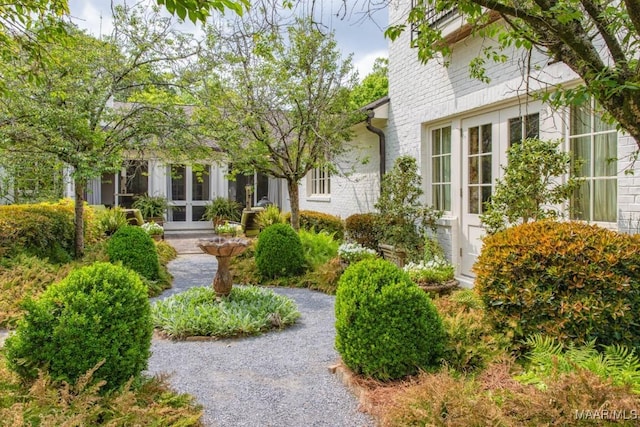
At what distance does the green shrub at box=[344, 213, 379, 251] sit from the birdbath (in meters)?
3.69

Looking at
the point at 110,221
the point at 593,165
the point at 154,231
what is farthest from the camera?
the point at 154,231

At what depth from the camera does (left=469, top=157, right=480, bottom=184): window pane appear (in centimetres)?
680

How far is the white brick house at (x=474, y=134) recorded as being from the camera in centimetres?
486

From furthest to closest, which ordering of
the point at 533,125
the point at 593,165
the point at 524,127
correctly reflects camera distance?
the point at 524,127, the point at 533,125, the point at 593,165

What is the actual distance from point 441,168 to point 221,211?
31.8 ft

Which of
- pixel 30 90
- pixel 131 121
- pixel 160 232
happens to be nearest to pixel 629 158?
pixel 131 121

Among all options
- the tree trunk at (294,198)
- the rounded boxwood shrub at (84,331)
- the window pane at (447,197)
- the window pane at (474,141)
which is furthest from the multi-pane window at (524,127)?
the rounded boxwood shrub at (84,331)

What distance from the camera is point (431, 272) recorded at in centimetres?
615

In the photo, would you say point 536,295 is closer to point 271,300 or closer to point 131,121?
point 271,300

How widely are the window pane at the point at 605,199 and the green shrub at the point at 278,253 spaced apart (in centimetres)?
478

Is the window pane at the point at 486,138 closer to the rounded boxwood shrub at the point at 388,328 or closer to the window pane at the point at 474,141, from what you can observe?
the window pane at the point at 474,141

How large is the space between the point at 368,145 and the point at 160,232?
6.25 meters

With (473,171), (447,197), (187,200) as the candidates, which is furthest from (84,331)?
(187,200)

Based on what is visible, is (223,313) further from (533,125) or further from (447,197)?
(533,125)
